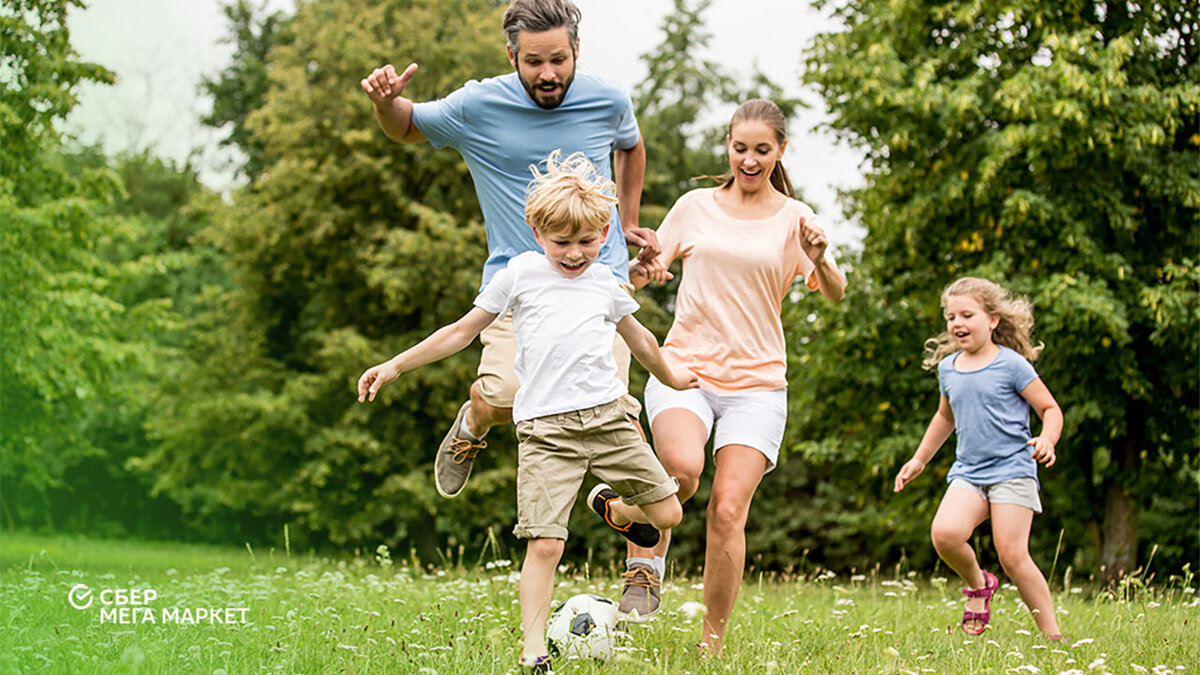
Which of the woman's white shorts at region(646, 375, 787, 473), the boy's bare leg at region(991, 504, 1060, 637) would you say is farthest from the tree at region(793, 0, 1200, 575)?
the woman's white shorts at region(646, 375, 787, 473)

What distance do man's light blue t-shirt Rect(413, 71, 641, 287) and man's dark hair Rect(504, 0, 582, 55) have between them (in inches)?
11.5

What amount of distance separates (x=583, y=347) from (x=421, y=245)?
53.4 ft

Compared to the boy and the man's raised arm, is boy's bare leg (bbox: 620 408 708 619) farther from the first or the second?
the man's raised arm

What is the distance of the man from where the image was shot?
4.57 m

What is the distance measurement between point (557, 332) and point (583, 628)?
138cm

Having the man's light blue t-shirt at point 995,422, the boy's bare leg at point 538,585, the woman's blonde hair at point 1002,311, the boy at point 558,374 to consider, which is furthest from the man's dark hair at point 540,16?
the man's light blue t-shirt at point 995,422

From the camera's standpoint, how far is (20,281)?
46.2 ft

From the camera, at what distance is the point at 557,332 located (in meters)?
3.93

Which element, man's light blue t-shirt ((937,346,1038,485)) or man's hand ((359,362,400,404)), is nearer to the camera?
man's hand ((359,362,400,404))

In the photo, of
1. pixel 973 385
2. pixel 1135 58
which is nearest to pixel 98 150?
pixel 1135 58

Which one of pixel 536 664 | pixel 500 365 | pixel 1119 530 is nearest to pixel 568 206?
pixel 500 365

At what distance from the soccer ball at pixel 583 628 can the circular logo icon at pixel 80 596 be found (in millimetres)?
2234

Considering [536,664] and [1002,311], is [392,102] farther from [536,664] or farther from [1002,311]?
[1002,311]

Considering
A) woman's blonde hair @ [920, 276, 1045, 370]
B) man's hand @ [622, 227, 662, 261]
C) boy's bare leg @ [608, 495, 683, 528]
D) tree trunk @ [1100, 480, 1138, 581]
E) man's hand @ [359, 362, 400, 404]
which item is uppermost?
man's hand @ [622, 227, 662, 261]
